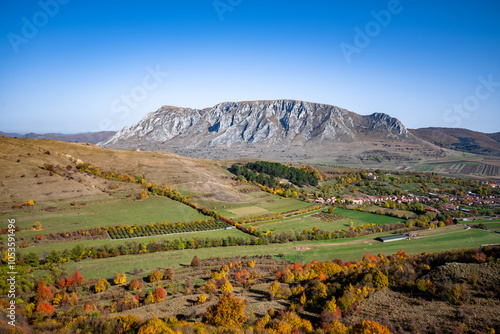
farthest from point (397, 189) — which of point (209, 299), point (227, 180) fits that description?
point (209, 299)

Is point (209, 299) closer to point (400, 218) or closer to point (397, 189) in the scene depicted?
point (400, 218)

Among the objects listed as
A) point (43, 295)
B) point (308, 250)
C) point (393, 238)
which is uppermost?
point (43, 295)

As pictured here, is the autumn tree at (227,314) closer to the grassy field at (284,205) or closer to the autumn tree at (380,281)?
the autumn tree at (380,281)

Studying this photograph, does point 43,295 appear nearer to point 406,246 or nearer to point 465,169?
point 406,246

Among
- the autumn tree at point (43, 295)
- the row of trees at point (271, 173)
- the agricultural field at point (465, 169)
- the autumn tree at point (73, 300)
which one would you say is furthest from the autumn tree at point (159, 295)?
the agricultural field at point (465, 169)

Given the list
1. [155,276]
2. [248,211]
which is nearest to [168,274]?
[155,276]

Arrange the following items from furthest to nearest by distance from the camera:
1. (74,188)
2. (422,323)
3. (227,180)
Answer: (227,180)
(74,188)
(422,323)
